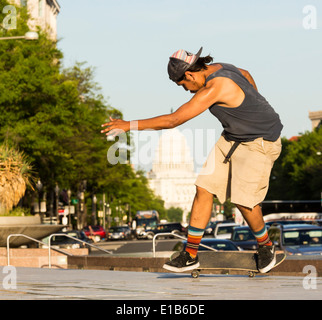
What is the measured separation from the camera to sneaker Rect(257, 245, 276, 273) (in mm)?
7562

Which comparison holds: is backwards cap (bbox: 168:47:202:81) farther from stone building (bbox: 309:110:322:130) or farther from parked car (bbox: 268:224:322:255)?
stone building (bbox: 309:110:322:130)

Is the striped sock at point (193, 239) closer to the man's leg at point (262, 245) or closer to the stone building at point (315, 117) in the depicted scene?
the man's leg at point (262, 245)

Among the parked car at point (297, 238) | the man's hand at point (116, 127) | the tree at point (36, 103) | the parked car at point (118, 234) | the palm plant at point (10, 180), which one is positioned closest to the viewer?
the man's hand at point (116, 127)

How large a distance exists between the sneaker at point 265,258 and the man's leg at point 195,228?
57 centimetres

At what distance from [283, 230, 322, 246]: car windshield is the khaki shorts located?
46.8 ft

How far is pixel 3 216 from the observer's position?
23375 mm

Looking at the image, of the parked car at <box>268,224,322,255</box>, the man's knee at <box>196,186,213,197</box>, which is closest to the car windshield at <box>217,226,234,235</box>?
the parked car at <box>268,224,322,255</box>

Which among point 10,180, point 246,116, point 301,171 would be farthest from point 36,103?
point 301,171

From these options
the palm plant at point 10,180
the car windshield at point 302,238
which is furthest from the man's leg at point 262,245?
the palm plant at point 10,180

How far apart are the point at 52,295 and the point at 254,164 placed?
8.20ft

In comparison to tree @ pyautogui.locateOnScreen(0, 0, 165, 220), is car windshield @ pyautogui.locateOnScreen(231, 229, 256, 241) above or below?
below

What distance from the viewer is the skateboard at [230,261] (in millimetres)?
7907

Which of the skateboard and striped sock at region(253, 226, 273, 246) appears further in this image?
the skateboard
